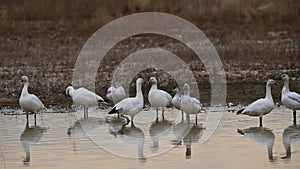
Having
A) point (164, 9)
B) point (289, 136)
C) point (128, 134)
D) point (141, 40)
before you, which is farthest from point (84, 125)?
point (164, 9)

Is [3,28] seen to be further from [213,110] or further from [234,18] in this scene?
[213,110]

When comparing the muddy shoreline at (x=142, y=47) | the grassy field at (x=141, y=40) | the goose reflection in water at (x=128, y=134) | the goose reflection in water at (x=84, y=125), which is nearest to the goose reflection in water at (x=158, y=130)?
the goose reflection in water at (x=128, y=134)

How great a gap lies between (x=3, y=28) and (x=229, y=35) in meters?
11.0

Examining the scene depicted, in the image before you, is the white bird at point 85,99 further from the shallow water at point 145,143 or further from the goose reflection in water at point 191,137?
the goose reflection in water at point 191,137

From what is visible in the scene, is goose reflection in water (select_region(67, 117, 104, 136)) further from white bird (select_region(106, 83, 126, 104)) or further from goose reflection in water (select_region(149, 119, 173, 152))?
white bird (select_region(106, 83, 126, 104))

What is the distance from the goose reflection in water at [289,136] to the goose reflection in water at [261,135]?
22cm

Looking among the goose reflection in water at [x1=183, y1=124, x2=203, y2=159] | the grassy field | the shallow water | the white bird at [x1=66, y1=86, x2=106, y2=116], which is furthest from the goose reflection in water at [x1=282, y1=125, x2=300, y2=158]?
the white bird at [x1=66, y1=86, x2=106, y2=116]

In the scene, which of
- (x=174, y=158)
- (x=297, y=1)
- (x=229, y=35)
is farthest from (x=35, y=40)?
(x=174, y=158)

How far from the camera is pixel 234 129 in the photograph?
15.5 m

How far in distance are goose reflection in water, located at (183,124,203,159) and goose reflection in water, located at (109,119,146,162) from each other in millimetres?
740

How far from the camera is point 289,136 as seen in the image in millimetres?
14578

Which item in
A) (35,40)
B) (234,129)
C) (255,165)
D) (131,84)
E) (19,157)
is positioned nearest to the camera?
(255,165)

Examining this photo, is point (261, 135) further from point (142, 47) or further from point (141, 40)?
point (141, 40)

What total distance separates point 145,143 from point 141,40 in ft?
72.6
